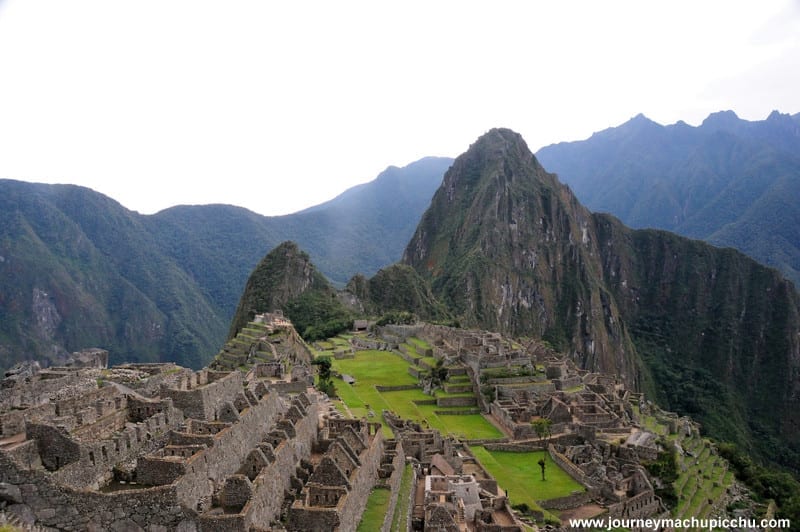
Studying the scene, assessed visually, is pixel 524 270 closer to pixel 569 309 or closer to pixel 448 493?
pixel 569 309

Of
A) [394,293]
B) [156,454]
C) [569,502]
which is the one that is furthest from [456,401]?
[394,293]

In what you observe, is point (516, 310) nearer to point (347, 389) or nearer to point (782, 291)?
point (782, 291)

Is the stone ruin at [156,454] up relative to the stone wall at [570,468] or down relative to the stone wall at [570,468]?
up

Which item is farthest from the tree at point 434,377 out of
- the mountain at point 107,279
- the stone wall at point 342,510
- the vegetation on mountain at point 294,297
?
the mountain at point 107,279

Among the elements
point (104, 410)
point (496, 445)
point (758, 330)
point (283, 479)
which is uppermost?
point (104, 410)

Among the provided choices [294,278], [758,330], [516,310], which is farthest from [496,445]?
[758,330]

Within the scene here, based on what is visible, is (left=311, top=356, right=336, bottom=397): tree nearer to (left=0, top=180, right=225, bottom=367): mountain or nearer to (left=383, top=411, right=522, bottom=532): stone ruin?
(left=383, top=411, right=522, bottom=532): stone ruin

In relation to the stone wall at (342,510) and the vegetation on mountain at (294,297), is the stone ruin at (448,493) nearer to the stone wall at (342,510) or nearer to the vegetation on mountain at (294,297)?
the stone wall at (342,510)
